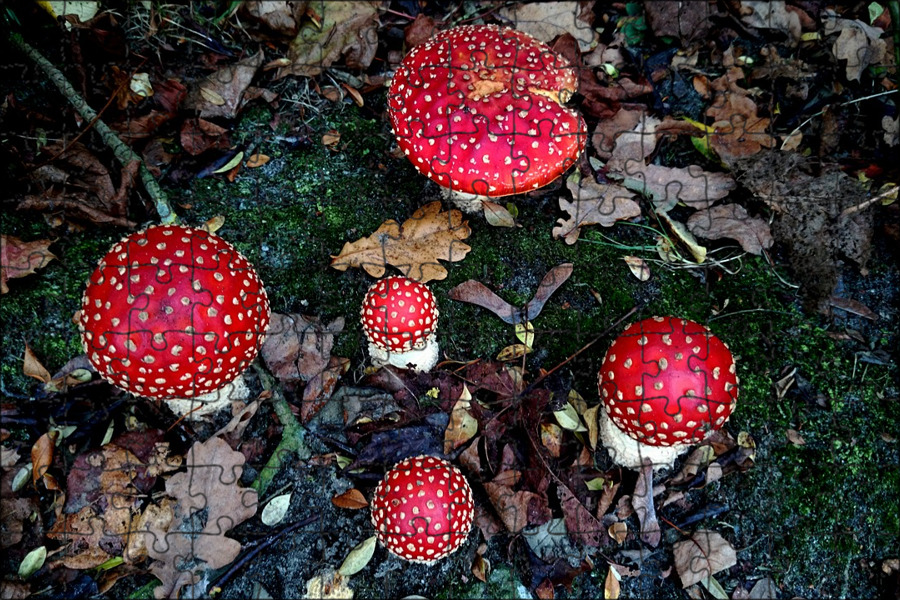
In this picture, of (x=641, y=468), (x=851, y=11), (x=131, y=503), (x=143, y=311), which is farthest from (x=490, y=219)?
(x=851, y=11)

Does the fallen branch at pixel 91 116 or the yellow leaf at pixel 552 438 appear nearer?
the yellow leaf at pixel 552 438

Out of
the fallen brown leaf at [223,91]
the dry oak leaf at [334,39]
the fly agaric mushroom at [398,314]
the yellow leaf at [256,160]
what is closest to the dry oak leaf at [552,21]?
the dry oak leaf at [334,39]

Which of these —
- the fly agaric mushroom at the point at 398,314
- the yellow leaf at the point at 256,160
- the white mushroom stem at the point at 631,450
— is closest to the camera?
the fly agaric mushroom at the point at 398,314

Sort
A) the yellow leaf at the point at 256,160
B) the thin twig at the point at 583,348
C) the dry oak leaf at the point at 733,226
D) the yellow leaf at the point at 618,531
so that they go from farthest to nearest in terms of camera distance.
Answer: the yellow leaf at the point at 256,160 < the dry oak leaf at the point at 733,226 < the thin twig at the point at 583,348 < the yellow leaf at the point at 618,531

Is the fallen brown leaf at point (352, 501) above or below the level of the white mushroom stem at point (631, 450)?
below

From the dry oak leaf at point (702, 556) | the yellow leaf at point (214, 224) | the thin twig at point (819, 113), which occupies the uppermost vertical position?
the thin twig at point (819, 113)

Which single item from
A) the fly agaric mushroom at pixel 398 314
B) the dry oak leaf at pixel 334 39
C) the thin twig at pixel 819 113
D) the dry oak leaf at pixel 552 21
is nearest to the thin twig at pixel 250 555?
the fly agaric mushroom at pixel 398 314

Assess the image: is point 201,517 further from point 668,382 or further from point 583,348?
point 668,382

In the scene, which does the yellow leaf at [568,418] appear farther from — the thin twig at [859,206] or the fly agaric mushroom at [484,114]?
the thin twig at [859,206]
